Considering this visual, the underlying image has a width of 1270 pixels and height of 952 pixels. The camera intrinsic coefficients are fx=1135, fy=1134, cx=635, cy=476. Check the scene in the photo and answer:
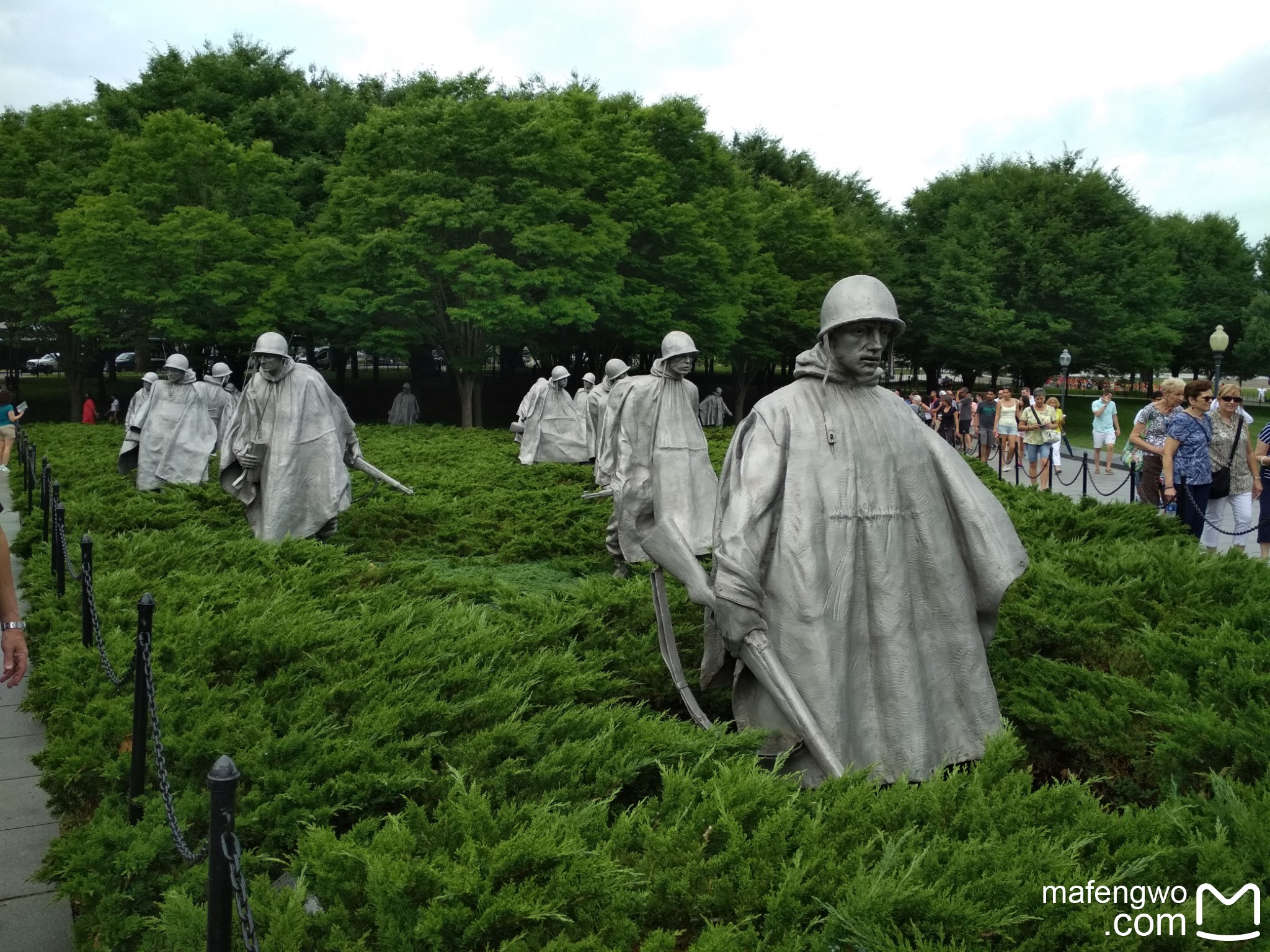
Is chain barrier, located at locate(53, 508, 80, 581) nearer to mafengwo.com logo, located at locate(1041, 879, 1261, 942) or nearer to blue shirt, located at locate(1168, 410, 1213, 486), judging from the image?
mafengwo.com logo, located at locate(1041, 879, 1261, 942)

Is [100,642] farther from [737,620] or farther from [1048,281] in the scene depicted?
[1048,281]

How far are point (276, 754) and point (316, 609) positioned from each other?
2155mm

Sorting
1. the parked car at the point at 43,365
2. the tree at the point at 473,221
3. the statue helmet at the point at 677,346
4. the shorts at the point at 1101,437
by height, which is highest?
the tree at the point at 473,221

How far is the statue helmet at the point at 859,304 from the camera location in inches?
174

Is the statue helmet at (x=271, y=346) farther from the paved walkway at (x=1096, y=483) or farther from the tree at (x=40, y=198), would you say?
the tree at (x=40, y=198)

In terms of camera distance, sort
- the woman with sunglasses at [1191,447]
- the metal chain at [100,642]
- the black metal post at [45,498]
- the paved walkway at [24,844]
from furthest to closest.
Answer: the black metal post at [45,498] → the woman with sunglasses at [1191,447] → the metal chain at [100,642] → the paved walkway at [24,844]

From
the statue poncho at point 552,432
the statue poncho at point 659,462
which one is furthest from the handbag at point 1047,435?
the statue poncho at point 659,462

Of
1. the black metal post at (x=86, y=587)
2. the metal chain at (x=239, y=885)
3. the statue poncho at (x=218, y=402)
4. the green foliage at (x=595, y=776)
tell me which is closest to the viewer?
the metal chain at (x=239, y=885)

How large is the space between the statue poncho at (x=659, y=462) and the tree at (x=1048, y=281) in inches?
1284

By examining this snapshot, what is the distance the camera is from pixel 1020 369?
42.6m

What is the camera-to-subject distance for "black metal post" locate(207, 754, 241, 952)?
2660 millimetres

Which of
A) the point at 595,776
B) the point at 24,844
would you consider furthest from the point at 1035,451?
the point at 24,844

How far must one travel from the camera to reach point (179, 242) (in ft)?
93.7

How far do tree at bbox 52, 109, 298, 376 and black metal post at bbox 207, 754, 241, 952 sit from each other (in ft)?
91.3
